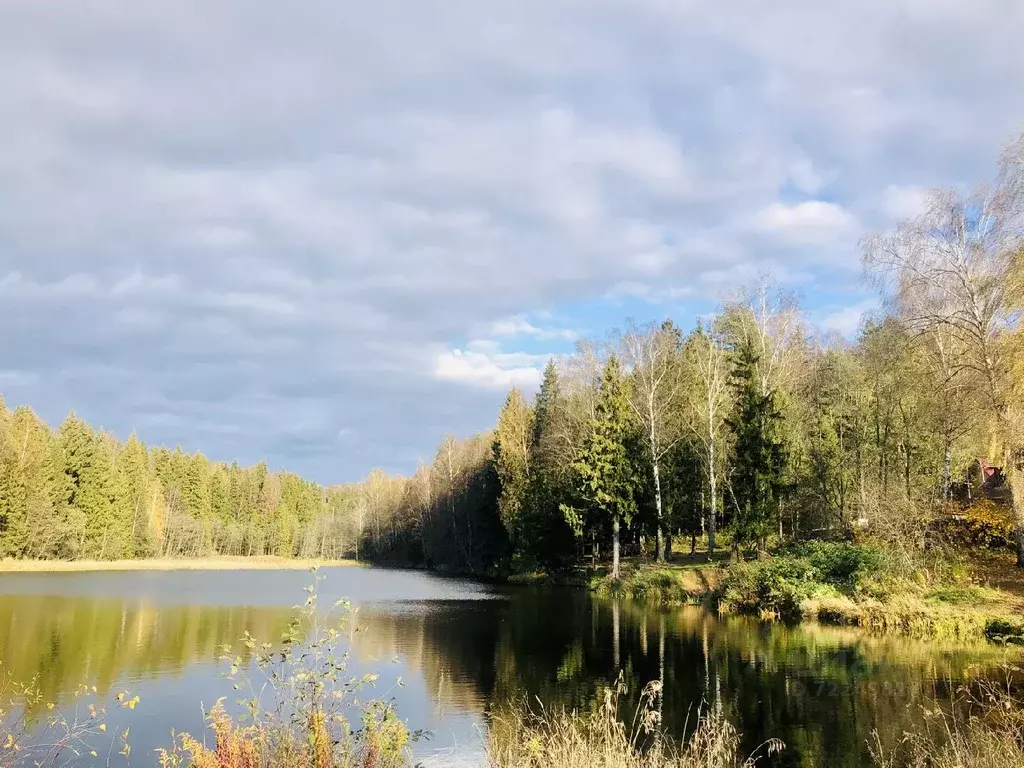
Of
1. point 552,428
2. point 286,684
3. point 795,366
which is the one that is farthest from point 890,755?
point 552,428

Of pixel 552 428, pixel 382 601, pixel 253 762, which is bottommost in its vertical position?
pixel 382 601

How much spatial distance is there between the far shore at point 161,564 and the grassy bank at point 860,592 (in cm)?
3996

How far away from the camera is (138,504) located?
89500 mm

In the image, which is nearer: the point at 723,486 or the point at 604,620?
the point at 604,620

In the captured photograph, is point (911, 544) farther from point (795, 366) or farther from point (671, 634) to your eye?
point (795, 366)

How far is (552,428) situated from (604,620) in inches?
1002

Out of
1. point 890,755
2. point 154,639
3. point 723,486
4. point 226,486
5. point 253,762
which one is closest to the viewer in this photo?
point 253,762

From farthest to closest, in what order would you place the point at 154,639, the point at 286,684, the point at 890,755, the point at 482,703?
1. the point at 154,639
2. the point at 482,703
3. the point at 890,755
4. the point at 286,684

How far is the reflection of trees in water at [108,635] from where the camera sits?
63.2 feet

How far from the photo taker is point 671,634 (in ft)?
86.8

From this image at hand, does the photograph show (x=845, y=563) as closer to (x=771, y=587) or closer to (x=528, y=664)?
(x=771, y=587)

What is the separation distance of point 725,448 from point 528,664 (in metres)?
26.4

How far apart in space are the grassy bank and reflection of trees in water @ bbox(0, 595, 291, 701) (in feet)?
62.0

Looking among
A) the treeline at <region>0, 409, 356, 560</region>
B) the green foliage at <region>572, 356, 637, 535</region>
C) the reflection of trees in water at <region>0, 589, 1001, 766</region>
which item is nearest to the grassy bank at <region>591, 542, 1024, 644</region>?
the reflection of trees in water at <region>0, 589, 1001, 766</region>
